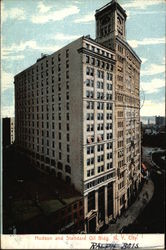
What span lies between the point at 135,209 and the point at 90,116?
143 inches

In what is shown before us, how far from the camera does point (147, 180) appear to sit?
6.20 meters

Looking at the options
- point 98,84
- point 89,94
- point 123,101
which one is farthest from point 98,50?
point 123,101

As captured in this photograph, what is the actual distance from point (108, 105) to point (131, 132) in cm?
135

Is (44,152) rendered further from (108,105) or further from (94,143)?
(108,105)

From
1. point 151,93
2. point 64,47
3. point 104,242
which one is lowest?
point 104,242

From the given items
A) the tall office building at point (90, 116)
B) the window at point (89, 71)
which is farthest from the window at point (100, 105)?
the window at point (89, 71)

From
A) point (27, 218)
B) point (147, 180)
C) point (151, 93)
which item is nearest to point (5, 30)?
point (151, 93)

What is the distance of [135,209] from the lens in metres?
5.83

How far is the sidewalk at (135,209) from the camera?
5369mm

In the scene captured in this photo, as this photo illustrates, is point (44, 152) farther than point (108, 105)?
Yes

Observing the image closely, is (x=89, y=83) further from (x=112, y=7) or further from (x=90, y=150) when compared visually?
(x=112, y=7)

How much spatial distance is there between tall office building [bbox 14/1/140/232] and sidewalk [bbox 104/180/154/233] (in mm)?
254

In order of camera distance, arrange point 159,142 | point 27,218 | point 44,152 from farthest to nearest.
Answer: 1. point 44,152
2. point 159,142
3. point 27,218

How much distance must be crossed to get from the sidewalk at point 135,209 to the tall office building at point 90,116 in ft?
0.83
